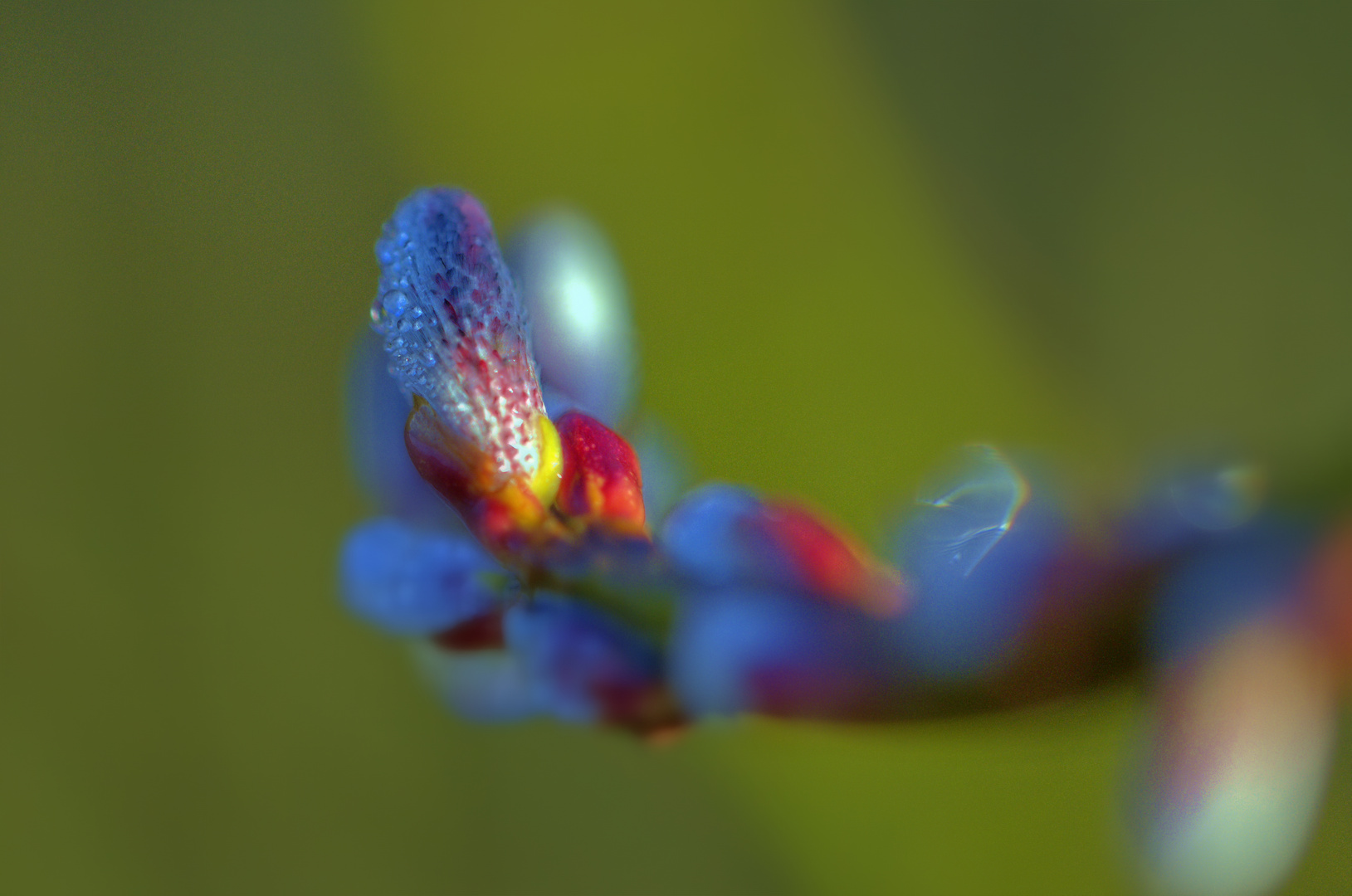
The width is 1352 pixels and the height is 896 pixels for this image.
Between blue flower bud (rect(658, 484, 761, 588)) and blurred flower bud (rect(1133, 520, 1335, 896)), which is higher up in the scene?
blue flower bud (rect(658, 484, 761, 588))

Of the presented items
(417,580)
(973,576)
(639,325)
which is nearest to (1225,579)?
(973,576)

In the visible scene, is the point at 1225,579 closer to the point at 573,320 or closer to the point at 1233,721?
the point at 1233,721

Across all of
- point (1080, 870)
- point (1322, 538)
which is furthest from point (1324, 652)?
point (1080, 870)

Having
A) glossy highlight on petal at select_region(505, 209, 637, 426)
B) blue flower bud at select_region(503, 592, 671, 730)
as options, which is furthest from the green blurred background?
blue flower bud at select_region(503, 592, 671, 730)

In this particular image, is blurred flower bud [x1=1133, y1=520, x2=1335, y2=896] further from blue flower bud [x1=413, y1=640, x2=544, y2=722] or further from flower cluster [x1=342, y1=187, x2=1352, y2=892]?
blue flower bud [x1=413, y1=640, x2=544, y2=722]

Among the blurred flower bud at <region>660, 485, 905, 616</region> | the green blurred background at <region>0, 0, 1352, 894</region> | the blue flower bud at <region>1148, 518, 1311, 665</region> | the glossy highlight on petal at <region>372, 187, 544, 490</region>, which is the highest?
the green blurred background at <region>0, 0, 1352, 894</region>

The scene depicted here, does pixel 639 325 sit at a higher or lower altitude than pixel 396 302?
higher
